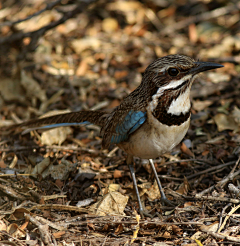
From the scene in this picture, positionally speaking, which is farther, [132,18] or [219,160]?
[132,18]

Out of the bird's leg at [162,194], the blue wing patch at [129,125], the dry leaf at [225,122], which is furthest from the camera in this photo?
the dry leaf at [225,122]

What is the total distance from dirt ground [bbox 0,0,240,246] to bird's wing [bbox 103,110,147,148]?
83cm

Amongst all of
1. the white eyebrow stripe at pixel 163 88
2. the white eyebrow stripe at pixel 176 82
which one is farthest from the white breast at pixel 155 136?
the white eyebrow stripe at pixel 176 82

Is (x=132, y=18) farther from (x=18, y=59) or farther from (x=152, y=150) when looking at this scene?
(x=152, y=150)

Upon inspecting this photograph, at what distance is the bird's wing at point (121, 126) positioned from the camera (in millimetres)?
4859

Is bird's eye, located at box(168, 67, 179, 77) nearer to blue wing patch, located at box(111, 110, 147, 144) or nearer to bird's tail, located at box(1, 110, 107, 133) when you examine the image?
blue wing patch, located at box(111, 110, 147, 144)

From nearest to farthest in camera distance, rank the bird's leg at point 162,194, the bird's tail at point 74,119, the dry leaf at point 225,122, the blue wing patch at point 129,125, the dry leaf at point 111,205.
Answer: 1. the blue wing patch at point 129,125
2. the dry leaf at point 111,205
3. the bird's leg at point 162,194
4. the bird's tail at point 74,119
5. the dry leaf at point 225,122

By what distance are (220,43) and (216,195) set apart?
5.35 metres

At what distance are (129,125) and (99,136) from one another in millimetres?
2065

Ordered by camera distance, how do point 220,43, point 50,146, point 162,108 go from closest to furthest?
point 162,108
point 50,146
point 220,43

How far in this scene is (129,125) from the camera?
195 inches

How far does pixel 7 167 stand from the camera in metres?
5.88

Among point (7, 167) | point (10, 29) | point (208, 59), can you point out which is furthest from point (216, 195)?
point (10, 29)

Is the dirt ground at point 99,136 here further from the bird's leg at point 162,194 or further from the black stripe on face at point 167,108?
the black stripe on face at point 167,108
